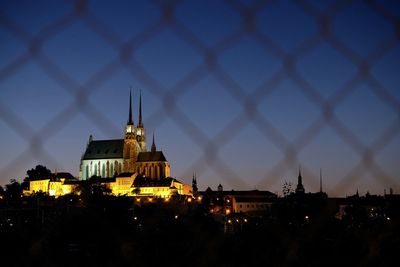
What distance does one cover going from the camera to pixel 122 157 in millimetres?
75125

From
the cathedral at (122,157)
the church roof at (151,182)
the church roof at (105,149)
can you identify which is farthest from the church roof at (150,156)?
the church roof at (151,182)

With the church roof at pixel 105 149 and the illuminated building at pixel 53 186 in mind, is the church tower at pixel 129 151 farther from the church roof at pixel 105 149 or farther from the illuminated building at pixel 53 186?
the illuminated building at pixel 53 186

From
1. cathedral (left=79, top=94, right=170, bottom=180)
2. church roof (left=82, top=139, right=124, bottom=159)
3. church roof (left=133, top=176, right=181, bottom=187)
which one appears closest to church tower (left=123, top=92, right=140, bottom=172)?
cathedral (left=79, top=94, right=170, bottom=180)

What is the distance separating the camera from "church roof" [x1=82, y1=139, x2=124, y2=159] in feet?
250

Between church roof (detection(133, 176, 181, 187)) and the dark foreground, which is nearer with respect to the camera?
the dark foreground

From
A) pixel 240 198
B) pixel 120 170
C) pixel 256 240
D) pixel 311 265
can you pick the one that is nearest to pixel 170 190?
pixel 240 198

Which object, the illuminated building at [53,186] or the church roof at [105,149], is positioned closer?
the illuminated building at [53,186]

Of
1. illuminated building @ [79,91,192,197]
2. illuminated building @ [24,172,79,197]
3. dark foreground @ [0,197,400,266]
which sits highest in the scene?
illuminated building @ [79,91,192,197]

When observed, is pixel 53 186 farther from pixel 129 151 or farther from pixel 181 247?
pixel 181 247

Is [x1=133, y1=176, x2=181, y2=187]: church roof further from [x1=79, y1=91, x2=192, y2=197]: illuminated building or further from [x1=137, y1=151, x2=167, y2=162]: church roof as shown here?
[x1=137, y1=151, x2=167, y2=162]: church roof

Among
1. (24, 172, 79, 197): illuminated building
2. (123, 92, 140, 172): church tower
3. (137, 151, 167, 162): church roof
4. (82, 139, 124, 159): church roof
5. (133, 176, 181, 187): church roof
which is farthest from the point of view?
(82, 139, 124, 159): church roof

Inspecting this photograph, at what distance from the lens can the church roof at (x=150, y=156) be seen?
72938 mm

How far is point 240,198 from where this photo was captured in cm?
5747

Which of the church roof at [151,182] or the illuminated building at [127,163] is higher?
the illuminated building at [127,163]
